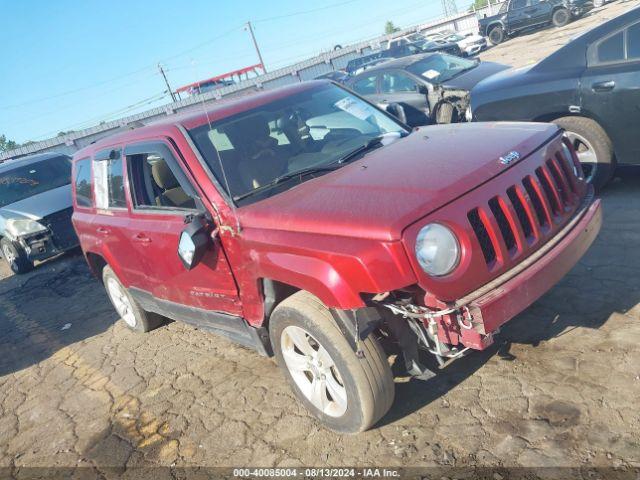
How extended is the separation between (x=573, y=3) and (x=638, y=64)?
68.5 ft

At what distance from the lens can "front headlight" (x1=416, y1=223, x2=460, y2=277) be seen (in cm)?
241

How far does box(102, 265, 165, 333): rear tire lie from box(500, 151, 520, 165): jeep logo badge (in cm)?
365

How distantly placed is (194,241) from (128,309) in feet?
8.55

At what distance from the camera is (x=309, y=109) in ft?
13.0

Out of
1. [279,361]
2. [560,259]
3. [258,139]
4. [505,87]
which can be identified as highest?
[258,139]

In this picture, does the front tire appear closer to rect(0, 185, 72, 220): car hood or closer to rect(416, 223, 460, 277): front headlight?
rect(416, 223, 460, 277): front headlight

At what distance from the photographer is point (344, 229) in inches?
99.0

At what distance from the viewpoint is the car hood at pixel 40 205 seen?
28.8ft

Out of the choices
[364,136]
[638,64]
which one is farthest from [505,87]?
[364,136]

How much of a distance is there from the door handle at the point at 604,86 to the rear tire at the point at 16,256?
8779 mm

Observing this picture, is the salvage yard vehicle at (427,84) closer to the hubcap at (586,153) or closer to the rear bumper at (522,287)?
the hubcap at (586,153)

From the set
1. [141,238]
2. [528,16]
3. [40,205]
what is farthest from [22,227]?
[528,16]

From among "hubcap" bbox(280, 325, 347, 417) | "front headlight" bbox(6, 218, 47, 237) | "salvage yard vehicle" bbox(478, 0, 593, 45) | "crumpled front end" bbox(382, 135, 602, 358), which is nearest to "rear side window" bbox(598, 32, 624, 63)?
"crumpled front end" bbox(382, 135, 602, 358)

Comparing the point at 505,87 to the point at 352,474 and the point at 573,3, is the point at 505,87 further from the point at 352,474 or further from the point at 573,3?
the point at 573,3
